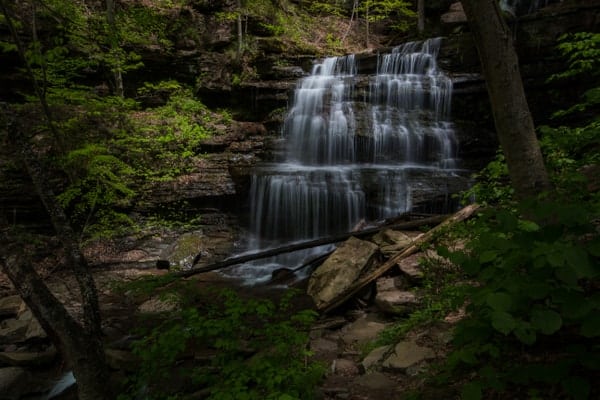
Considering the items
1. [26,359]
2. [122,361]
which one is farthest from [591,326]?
[26,359]

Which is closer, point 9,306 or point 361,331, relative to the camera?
point 361,331

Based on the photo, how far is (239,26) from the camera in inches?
570

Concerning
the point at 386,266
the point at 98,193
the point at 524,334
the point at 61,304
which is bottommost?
the point at 386,266

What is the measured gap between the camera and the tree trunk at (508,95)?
2.42m

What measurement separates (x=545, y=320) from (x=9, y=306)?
25.4 ft

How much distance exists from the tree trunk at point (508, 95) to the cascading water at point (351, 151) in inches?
241

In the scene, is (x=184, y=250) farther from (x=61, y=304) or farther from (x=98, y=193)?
(x=61, y=304)

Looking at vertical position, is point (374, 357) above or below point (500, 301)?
below

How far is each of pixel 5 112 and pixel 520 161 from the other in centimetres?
408

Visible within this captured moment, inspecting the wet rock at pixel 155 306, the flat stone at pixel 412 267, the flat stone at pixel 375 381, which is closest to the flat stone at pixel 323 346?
the flat stone at pixel 375 381

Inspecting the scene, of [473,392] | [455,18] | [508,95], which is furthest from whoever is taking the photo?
[455,18]

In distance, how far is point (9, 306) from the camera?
6.03m

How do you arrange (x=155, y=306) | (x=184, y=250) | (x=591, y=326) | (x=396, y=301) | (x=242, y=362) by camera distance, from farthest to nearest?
(x=184, y=250) → (x=155, y=306) → (x=396, y=301) → (x=242, y=362) → (x=591, y=326)

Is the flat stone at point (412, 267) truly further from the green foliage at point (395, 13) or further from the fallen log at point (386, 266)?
the green foliage at point (395, 13)
